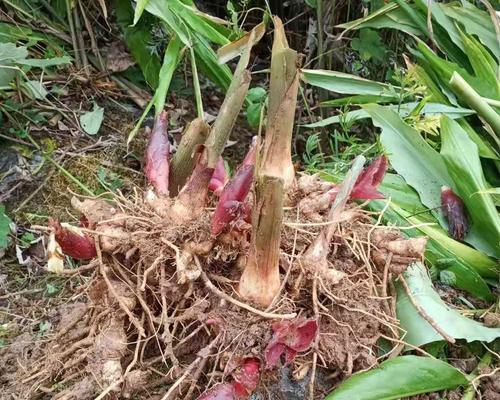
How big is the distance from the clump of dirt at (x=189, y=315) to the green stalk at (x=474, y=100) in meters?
0.35

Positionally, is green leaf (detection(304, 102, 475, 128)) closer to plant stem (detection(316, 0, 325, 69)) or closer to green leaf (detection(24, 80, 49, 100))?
plant stem (detection(316, 0, 325, 69))

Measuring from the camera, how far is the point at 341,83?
4.38 ft

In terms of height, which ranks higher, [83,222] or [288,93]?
[288,93]

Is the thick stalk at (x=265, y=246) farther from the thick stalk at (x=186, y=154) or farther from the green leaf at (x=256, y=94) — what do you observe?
the green leaf at (x=256, y=94)

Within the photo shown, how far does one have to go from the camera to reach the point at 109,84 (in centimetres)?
153

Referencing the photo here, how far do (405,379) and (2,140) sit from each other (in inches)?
38.7

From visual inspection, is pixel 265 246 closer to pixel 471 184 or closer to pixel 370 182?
pixel 370 182

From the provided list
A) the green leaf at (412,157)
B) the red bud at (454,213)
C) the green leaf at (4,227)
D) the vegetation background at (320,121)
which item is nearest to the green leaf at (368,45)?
the vegetation background at (320,121)

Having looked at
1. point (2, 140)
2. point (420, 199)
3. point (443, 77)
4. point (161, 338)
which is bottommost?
point (2, 140)

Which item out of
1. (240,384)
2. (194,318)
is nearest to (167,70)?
(194,318)

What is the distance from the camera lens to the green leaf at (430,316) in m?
0.94

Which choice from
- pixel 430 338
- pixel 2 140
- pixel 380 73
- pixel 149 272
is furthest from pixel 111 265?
pixel 380 73

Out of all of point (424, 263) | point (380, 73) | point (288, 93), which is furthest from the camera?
point (380, 73)

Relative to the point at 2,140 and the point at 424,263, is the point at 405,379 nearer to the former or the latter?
the point at 424,263
